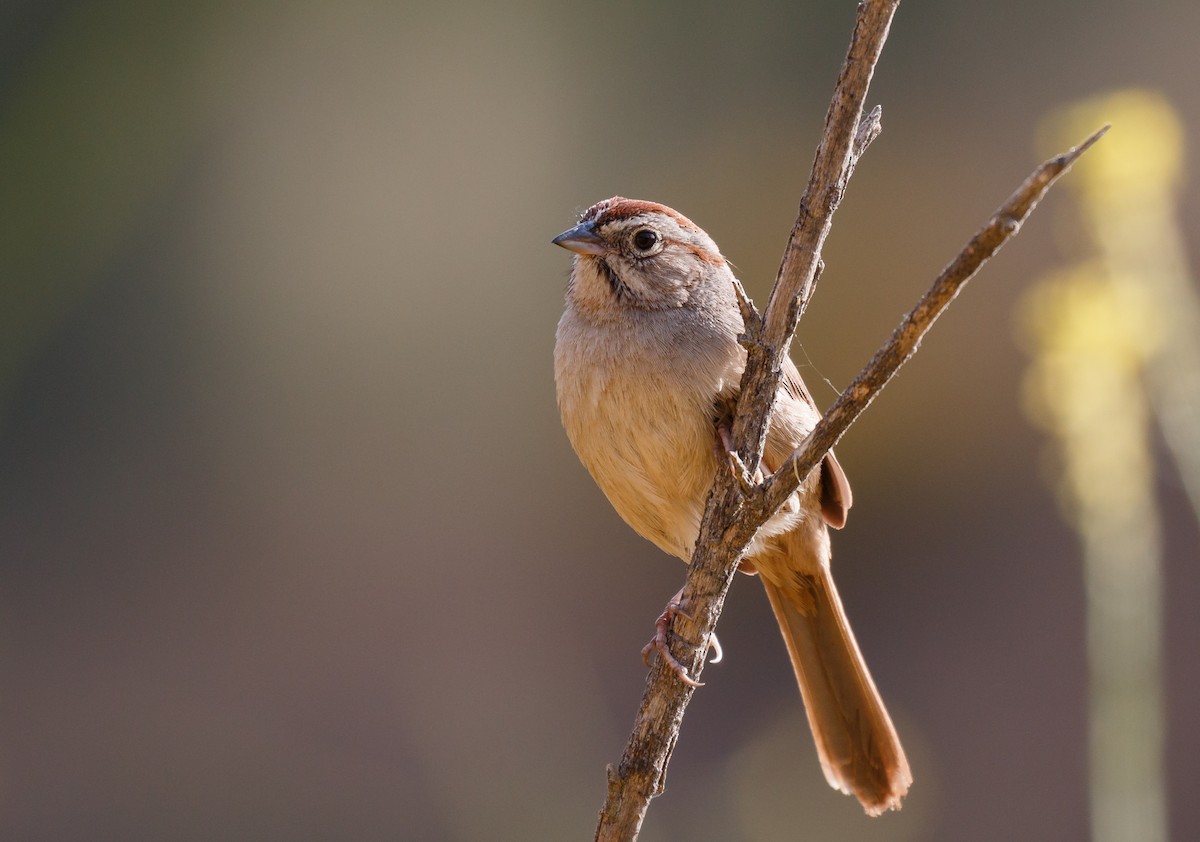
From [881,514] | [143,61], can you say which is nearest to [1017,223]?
[881,514]

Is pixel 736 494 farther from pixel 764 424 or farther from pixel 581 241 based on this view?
pixel 581 241

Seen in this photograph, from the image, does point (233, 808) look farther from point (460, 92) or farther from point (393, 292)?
point (460, 92)

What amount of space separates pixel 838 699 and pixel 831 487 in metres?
0.67

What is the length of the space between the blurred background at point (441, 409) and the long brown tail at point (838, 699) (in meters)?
2.08

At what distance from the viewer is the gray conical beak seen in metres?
3.75

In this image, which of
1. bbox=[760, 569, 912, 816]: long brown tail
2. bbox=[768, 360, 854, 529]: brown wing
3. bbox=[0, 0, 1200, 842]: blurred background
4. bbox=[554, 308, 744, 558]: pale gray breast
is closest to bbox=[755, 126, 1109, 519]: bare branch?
bbox=[554, 308, 744, 558]: pale gray breast

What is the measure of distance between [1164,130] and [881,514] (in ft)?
13.3

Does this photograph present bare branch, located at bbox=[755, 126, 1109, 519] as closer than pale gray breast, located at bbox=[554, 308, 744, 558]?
Yes

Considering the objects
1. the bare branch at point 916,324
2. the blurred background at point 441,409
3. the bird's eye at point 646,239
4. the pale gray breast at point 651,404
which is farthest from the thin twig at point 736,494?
the blurred background at point 441,409

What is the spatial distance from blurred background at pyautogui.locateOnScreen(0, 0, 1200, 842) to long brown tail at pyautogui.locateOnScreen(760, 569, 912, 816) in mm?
2080

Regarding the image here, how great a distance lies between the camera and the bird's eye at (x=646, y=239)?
12.3ft

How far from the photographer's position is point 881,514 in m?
6.60

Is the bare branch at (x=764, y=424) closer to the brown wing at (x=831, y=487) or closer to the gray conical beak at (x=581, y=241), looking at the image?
the brown wing at (x=831, y=487)

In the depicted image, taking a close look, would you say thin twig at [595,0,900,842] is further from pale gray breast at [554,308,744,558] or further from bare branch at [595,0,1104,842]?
pale gray breast at [554,308,744,558]
